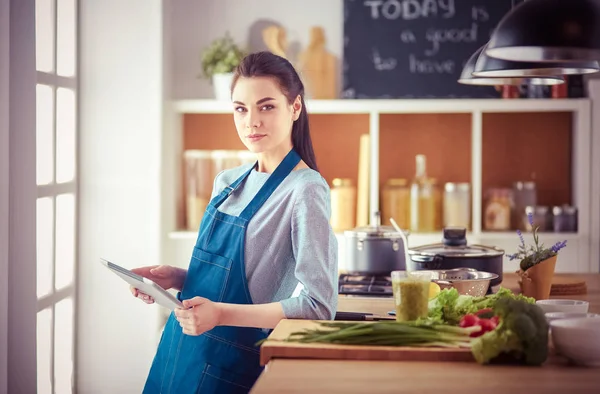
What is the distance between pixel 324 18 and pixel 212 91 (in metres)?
0.71

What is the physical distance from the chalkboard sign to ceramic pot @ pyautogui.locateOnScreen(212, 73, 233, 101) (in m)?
0.61

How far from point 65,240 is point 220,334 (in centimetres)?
203

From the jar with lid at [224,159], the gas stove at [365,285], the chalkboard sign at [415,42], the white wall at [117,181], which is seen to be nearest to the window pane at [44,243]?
the white wall at [117,181]

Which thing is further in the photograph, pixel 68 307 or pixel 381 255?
pixel 68 307

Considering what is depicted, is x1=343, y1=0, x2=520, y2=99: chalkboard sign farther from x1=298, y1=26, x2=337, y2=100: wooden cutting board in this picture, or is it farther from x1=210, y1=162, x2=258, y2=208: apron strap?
x1=210, y1=162, x2=258, y2=208: apron strap

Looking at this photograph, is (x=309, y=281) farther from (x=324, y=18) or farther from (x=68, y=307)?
(x=324, y=18)

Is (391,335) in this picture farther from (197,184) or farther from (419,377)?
(197,184)

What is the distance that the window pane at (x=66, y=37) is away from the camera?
3.92m

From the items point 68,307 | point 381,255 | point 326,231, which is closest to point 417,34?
point 381,255

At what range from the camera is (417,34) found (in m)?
4.41

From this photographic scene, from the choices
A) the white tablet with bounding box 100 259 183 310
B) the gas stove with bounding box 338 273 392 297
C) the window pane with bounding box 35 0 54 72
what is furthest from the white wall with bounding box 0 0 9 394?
the gas stove with bounding box 338 273 392 297

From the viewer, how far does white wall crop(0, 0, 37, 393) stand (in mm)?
2732

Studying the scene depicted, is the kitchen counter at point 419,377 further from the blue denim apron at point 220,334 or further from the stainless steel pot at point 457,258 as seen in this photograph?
the stainless steel pot at point 457,258

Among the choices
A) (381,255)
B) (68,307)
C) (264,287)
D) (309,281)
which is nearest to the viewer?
(309,281)
